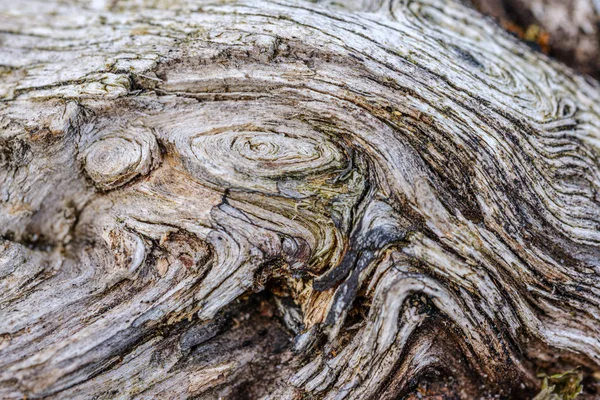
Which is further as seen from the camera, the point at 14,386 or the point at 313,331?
the point at 313,331

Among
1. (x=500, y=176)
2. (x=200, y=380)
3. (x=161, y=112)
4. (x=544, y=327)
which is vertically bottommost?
(x=200, y=380)

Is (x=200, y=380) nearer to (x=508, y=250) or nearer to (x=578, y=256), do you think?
(x=508, y=250)

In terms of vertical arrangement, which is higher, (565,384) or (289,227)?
(289,227)

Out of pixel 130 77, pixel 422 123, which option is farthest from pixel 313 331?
pixel 130 77

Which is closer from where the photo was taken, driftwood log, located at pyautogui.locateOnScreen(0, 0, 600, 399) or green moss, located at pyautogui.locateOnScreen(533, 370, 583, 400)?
driftwood log, located at pyautogui.locateOnScreen(0, 0, 600, 399)

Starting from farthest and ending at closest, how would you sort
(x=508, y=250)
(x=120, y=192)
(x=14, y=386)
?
(x=120, y=192), (x=508, y=250), (x=14, y=386)

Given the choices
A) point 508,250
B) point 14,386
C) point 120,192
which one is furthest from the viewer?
point 120,192

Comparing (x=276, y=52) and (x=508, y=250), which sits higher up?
(x=276, y=52)

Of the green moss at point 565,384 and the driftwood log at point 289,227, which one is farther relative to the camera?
the green moss at point 565,384
